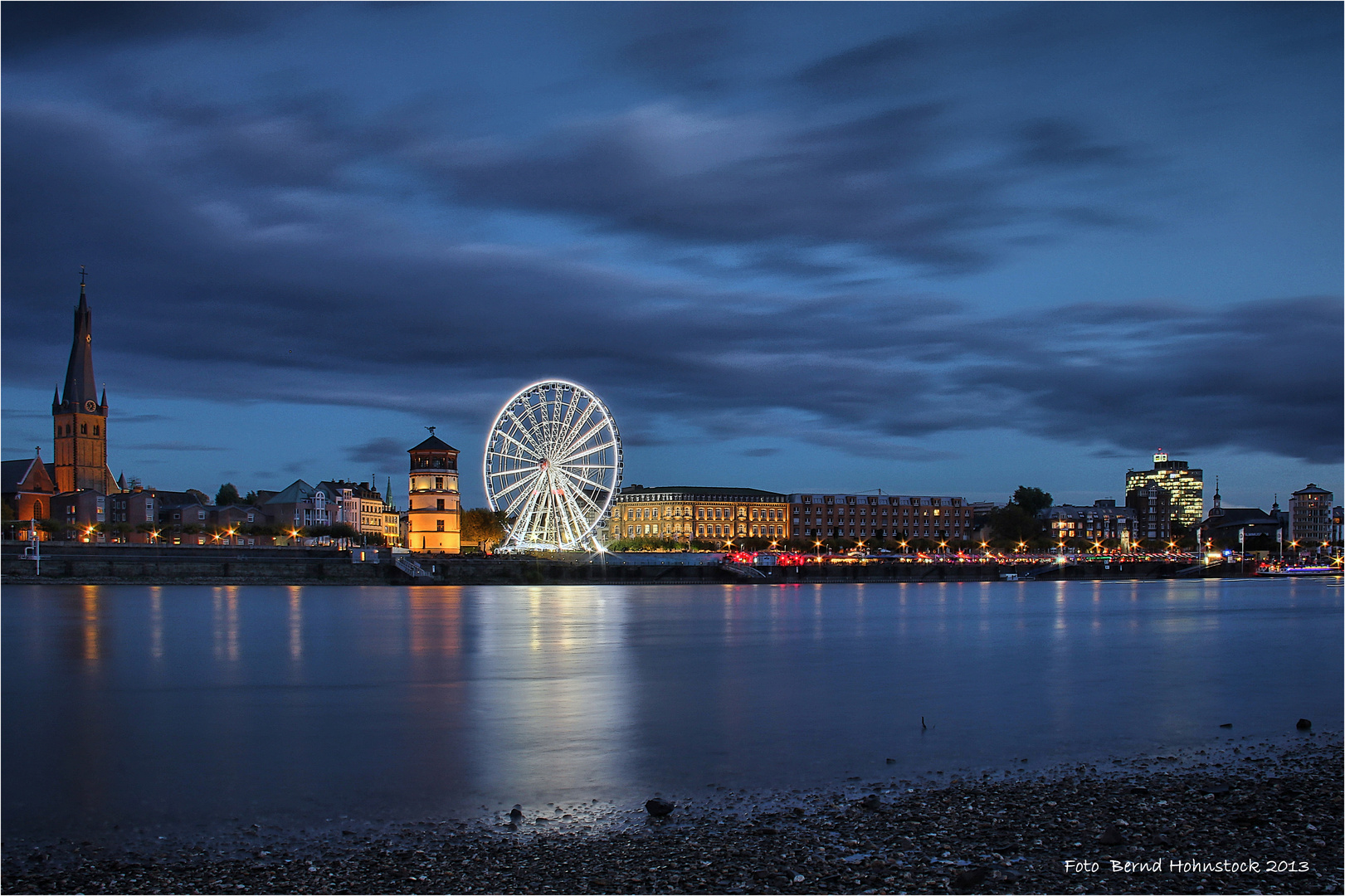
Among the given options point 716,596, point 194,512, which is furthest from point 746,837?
point 194,512

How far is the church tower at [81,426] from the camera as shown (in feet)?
479

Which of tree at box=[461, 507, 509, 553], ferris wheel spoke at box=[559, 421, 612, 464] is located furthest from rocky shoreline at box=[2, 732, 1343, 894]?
tree at box=[461, 507, 509, 553]

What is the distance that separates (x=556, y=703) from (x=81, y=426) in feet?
471

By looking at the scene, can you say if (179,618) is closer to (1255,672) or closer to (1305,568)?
(1255,672)

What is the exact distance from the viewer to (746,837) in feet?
38.4

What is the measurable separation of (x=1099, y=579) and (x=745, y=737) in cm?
12267

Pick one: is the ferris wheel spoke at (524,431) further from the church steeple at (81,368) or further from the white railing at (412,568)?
the church steeple at (81,368)

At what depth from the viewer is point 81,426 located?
481ft

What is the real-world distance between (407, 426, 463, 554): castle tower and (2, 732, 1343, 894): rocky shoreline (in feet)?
283

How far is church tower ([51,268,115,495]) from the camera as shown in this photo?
146 m

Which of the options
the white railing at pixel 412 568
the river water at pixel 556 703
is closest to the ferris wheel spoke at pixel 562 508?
the white railing at pixel 412 568

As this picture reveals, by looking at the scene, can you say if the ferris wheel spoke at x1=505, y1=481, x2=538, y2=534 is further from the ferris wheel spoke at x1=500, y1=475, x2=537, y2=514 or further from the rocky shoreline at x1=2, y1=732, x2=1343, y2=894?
the rocky shoreline at x1=2, y1=732, x2=1343, y2=894

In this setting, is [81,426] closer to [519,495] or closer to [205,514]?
[205,514]

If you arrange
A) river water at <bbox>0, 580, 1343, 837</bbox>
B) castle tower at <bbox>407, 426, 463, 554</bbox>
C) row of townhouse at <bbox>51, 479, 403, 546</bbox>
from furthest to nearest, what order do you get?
row of townhouse at <bbox>51, 479, 403, 546</bbox> → castle tower at <bbox>407, 426, 463, 554</bbox> → river water at <bbox>0, 580, 1343, 837</bbox>
